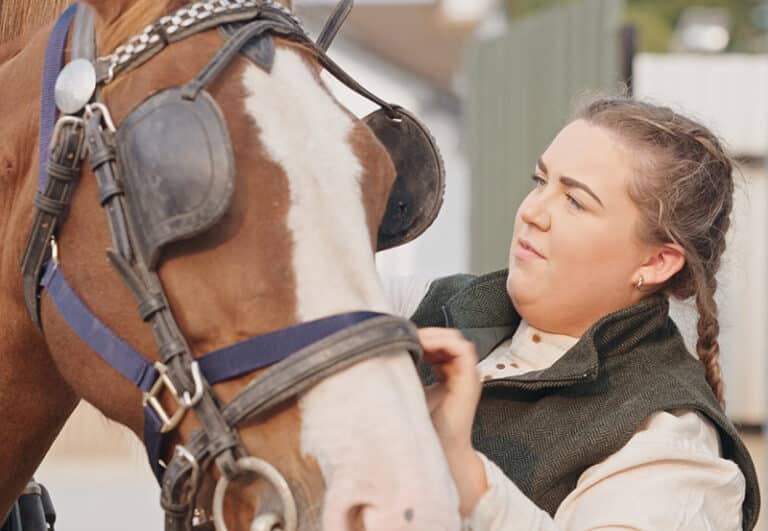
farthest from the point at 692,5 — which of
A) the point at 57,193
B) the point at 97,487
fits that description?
the point at 57,193

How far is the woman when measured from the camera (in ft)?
6.44

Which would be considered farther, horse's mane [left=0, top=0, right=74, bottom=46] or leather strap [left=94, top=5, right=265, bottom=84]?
horse's mane [left=0, top=0, right=74, bottom=46]

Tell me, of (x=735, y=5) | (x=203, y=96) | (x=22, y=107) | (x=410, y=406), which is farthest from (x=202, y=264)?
(x=735, y=5)

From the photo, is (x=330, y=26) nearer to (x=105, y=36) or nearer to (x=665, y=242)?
(x=105, y=36)

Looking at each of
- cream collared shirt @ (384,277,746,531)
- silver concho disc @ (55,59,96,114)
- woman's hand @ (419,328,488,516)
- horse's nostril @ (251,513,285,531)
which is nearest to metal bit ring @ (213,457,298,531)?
horse's nostril @ (251,513,285,531)

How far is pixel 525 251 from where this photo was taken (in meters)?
2.21

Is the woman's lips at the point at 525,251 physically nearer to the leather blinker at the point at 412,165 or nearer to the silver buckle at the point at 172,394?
the leather blinker at the point at 412,165

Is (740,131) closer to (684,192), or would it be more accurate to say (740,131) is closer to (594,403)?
(684,192)

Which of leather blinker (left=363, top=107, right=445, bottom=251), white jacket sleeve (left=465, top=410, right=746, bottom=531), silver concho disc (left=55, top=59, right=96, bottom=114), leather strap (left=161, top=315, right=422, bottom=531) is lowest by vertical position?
white jacket sleeve (left=465, top=410, right=746, bottom=531)

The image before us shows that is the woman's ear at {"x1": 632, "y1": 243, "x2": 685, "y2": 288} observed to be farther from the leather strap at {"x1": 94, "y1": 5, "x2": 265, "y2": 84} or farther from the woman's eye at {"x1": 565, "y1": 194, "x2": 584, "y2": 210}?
the leather strap at {"x1": 94, "y1": 5, "x2": 265, "y2": 84}

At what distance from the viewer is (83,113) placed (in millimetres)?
1682

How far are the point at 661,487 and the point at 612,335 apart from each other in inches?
12.2

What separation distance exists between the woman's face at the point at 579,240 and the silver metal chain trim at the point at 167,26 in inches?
29.2

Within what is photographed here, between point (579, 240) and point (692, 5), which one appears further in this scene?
point (692, 5)
